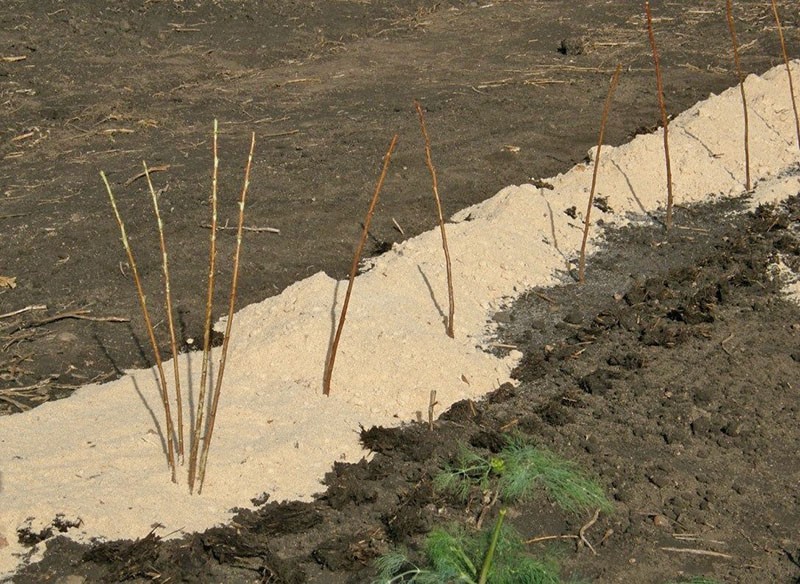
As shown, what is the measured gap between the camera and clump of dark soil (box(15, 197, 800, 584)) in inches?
161

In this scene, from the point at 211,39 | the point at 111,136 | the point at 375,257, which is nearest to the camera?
the point at 375,257

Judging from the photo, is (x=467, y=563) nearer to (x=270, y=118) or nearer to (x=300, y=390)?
(x=300, y=390)

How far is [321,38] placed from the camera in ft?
36.8

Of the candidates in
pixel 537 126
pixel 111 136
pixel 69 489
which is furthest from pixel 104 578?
pixel 537 126

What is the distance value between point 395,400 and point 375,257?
5.71ft

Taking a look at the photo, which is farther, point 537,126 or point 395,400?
point 537,126

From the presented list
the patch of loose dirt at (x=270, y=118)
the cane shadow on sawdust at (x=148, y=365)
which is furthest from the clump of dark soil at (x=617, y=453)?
the patch of loose dirt at (x=270, y=118)

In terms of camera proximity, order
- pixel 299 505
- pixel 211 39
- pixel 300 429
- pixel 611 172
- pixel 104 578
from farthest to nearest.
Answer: pixel 211 39 → pixel 611 172 → pixel 300 429 → pixel 299 505 → pixel 104 578

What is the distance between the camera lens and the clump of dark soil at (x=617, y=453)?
4.10 meters

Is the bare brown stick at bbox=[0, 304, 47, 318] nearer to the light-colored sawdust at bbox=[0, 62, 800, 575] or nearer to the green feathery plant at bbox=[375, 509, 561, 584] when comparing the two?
the light-colored sawdust at bbox=[0, 62, 800, 575]

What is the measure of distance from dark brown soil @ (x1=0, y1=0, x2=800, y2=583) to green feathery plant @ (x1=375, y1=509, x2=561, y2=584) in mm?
113

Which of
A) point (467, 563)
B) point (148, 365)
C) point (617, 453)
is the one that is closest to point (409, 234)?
point (148, 365)

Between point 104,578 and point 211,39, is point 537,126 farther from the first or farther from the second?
point 104,578

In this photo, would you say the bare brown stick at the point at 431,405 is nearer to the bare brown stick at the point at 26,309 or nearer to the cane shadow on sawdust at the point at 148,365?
the cane shadow on sawdust at the point at 148,365
